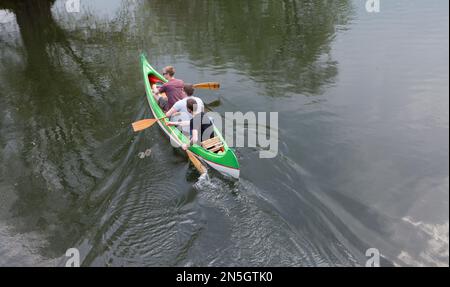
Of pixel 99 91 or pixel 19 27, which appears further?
pixel 19 27

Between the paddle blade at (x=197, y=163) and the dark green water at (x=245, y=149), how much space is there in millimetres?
231

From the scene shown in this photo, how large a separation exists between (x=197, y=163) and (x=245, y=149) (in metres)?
1.46

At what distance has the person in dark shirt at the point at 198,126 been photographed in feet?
31.7

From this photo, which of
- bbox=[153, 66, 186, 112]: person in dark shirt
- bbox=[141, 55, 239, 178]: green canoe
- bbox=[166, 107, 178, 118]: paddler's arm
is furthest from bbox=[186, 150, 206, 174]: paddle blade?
bbox=[153, 66, 186, 112]: person in dark shirt

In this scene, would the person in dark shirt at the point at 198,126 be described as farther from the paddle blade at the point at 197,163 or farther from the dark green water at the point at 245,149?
the dark green water at the point at 245,149

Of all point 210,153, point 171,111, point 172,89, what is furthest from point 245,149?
point 172,89

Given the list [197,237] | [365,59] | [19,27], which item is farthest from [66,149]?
[19,27]

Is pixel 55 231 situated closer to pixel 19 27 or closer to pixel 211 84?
pixel 211 84

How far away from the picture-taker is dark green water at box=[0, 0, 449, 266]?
7.38m

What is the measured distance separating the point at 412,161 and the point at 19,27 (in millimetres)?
20344

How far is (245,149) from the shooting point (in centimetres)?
1028

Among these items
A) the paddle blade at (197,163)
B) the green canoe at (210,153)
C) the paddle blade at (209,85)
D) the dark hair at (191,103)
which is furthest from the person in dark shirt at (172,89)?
the paddle blade at (197,163)

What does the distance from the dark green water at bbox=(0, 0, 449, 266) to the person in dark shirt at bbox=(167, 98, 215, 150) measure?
81cm

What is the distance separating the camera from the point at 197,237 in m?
7.47
